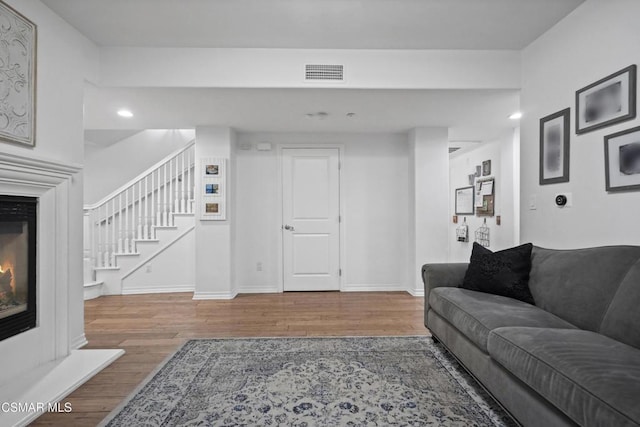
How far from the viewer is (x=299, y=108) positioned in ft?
12.3

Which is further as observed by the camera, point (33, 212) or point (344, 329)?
point (344, 329)

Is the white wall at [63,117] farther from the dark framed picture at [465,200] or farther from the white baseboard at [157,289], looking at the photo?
the dark framed picture at [465,200]

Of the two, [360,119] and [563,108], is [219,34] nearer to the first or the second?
[360,119]

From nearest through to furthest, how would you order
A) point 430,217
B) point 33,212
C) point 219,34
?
point 33,212 < point 219,34 < point 430,217

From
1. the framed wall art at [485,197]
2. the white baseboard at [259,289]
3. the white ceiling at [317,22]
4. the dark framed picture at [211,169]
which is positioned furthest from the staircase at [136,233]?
the framed wall art at [485,197]

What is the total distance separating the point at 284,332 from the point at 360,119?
101 inches

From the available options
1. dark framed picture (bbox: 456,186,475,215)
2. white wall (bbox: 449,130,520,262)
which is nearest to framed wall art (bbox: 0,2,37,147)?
white wall (bbox: 449,130,520,262)

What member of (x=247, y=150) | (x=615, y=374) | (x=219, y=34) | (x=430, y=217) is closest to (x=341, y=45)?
(x=219, y=34)

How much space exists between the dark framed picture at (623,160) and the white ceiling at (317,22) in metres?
1.08

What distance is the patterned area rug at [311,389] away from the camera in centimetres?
181

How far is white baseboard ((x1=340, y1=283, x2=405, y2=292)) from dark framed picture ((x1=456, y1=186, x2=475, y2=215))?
2.05m

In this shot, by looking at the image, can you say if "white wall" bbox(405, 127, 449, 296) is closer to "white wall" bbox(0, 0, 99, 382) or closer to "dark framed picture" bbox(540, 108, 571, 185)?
"dark framed picture" bbox(540, 108, 571, 185)

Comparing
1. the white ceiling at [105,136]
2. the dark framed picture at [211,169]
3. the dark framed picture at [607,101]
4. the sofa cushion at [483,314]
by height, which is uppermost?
the white ceiling at [105,136]

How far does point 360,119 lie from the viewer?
4184 millimetres
